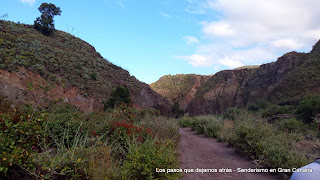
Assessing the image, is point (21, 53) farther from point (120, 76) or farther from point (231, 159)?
point (231, 159)

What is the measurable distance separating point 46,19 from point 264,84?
4386 cm

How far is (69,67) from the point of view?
2997 cm

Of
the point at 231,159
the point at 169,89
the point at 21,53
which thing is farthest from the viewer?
the point at 169,89

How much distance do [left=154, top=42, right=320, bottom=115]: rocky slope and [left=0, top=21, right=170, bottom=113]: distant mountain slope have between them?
21769mm

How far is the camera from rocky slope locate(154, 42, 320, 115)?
98.6ft

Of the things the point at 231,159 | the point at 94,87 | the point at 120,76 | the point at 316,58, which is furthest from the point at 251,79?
the point at 231,159

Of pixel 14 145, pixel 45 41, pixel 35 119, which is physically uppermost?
pixel 45 41

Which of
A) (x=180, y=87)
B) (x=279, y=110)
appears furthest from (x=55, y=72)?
(x=180, y=87)

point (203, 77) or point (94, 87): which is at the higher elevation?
point (203, 77)

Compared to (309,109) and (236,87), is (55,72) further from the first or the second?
(236,87)

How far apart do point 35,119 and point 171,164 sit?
237 cm

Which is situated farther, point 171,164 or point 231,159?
point 231,159

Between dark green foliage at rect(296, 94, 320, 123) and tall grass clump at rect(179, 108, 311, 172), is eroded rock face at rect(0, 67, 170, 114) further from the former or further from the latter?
dark green foliage at rect(296, 94, 320, 123)

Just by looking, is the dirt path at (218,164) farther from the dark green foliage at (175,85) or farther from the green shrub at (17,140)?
the dark green foliage at (175,85)
